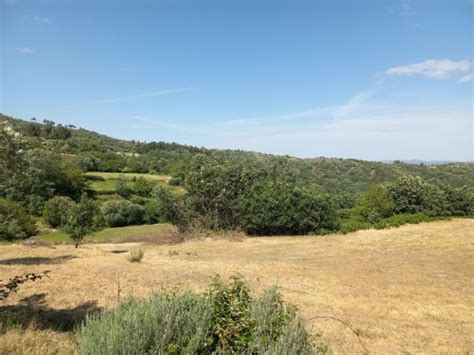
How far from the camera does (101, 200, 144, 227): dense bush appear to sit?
63.5 metres

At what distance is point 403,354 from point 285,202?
30331 millimetres

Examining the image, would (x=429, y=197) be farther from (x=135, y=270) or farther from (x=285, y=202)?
(x=135, y=270)

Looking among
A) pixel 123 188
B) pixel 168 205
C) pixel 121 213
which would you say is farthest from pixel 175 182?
pixel 168 205

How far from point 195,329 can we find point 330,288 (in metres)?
12.8

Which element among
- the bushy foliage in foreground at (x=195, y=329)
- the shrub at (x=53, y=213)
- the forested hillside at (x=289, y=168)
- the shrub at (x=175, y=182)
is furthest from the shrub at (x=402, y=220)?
the shrub at (x=175, y=182)

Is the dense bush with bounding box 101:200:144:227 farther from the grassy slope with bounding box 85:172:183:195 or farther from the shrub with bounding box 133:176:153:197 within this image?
the shrub with bounding box 133:176:153:197

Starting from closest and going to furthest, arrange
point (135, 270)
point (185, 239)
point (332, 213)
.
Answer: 1. point (135, 270)
2. point (185, 239)
3. point (332, 213)

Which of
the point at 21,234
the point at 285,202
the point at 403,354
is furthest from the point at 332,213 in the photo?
the point at 21,234

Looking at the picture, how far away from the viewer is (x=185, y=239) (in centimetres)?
3800

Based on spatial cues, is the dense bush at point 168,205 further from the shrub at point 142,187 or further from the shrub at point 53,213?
the shrub at point 142,187

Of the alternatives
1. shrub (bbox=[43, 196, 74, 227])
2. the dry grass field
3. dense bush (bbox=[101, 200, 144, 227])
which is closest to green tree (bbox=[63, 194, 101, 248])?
the dry grass field

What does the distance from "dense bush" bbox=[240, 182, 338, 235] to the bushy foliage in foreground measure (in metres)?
34.1

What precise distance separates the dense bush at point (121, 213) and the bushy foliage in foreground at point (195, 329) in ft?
204

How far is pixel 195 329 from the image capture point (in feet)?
13.9
